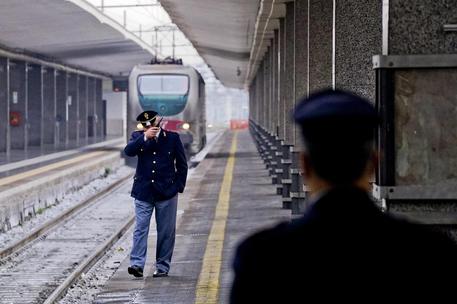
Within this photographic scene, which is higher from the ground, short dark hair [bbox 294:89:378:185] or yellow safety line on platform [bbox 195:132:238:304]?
short dark hair [bbox 294:89:378:185]

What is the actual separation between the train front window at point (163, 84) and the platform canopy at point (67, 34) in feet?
6.72

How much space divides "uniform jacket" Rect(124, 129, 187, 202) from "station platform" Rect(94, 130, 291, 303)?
867 mm

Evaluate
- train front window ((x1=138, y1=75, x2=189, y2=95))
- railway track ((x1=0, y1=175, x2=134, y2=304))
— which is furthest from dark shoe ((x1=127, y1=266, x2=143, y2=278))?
train front window ((x1=138, y1=75, x2=189, y2=95))

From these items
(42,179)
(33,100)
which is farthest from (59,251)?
(33,100)

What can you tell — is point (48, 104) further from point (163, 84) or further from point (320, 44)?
point (320, 44)

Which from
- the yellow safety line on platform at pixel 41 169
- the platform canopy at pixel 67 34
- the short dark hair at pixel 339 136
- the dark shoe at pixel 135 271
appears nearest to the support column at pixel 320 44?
the dark shoe at pixel 135 271

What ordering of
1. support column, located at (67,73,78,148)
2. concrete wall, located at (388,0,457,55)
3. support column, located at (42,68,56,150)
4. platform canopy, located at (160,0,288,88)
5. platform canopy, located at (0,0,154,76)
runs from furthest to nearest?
1. support column, located at (67,73,78,148)
2. support column, located at (42,68,56,150)
3. platform canopy, located at (0,0,154,76)
4. platform canopy, located at (160,0,288,88)
5. concrete wall, located at (388,0,457,55)

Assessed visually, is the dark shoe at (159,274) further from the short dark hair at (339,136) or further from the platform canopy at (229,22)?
the platform canopy at (229,22)

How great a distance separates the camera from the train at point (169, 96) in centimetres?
3148

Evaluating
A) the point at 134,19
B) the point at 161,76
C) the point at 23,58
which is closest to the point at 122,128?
the point at 134,19

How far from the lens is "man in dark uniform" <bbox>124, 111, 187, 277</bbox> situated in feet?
31.6

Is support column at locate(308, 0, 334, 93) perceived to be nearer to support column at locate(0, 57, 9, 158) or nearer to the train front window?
the train front window

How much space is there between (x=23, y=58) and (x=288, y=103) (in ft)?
66.4

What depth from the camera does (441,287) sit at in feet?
7.86
